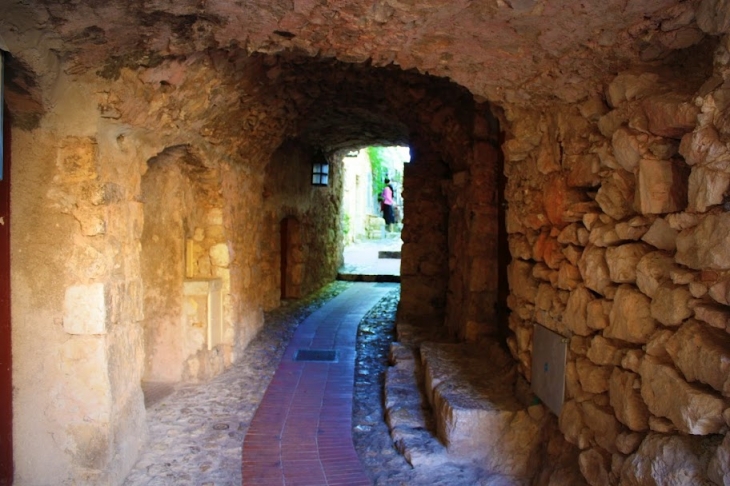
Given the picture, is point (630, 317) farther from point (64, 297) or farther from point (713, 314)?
point (64, 297)

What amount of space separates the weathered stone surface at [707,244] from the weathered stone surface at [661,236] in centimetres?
12

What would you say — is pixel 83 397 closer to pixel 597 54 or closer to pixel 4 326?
pixel 4 326

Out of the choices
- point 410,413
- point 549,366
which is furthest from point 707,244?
point 410,413

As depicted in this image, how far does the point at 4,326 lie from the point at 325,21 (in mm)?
2355

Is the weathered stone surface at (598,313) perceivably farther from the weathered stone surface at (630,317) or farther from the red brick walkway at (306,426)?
the red brick walkway at (306,426)

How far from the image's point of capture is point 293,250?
32.8 feet

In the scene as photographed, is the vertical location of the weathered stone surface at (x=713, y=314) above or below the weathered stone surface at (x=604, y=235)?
below

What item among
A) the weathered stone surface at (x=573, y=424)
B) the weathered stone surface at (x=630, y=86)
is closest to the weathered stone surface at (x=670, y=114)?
the weathered stone surface at (x=630, y=86)

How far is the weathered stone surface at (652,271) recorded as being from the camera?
2.16 metres

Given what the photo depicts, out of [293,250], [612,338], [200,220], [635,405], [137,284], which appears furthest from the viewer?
[293,250]

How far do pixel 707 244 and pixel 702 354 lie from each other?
1.27ft

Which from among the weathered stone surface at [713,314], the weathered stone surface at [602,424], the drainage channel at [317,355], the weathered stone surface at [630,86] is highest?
the weathered stone surface at [630,86]

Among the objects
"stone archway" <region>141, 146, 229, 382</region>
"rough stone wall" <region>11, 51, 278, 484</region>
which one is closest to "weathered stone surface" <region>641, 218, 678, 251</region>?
"rough stone wall" <region>11, 51, 278, 484</region>

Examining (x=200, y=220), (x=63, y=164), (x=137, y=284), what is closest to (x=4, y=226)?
(x=63, y=164)
